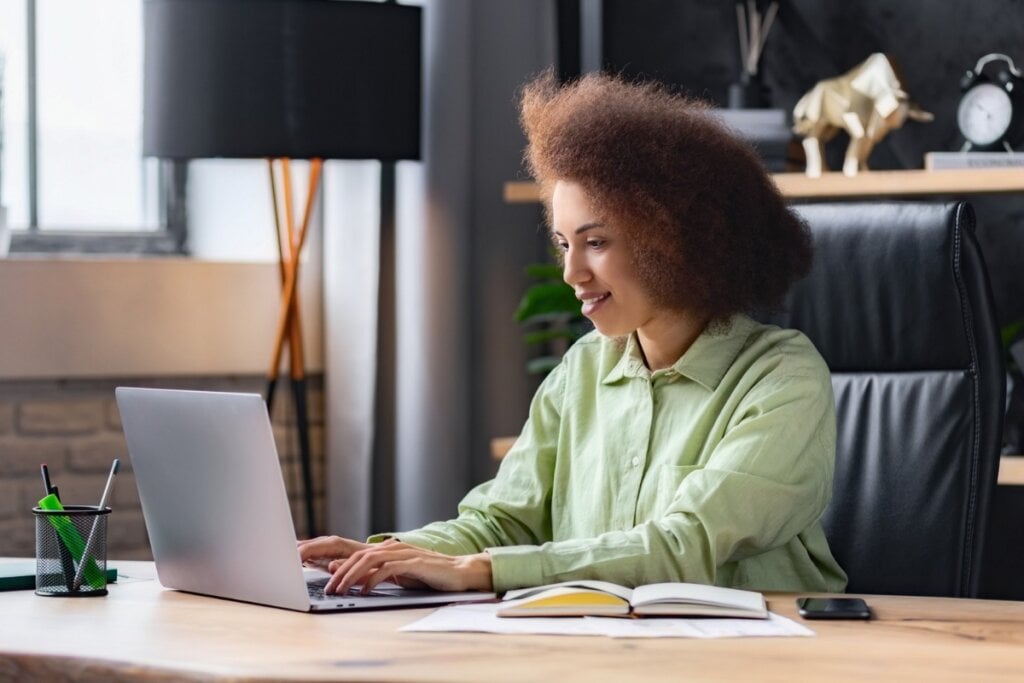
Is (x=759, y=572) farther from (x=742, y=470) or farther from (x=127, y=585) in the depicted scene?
(x=127, y=585)

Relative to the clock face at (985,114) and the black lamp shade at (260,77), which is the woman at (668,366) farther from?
the clock face at (985,114)

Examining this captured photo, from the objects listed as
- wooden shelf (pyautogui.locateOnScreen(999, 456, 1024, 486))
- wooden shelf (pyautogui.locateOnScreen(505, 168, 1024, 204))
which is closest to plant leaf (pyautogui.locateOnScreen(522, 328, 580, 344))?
wooden shelf (pyautogui.locateOnScreen(505, 168, 1024, 204))

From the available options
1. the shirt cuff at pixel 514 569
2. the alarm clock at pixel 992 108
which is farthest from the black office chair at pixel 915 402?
the alarm clock at pixel 992 108

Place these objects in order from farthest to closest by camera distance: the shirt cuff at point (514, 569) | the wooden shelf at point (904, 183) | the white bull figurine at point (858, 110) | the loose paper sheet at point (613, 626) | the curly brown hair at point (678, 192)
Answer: the white bull figurine at point (858, 110) → the wooden shelf at point (904, 183) → the curly brown hair at point (678, 192) → the shirt cuff at point (514, 569) → the loose paper sheet at point (613, 626)

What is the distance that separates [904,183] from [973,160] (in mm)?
130

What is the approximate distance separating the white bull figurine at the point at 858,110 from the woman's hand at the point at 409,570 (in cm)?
163

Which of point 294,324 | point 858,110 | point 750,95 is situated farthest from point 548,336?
point 858,110

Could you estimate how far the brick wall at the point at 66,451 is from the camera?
2936 millimetres

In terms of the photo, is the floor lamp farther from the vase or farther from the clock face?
the clock face

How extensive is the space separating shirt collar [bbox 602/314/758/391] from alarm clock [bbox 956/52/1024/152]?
1250mm

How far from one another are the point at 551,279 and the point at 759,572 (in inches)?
61.7

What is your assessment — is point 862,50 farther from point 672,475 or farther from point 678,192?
point 672,475

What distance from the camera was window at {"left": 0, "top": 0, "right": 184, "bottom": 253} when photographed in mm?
3098

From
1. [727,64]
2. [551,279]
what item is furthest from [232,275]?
[727,64]
